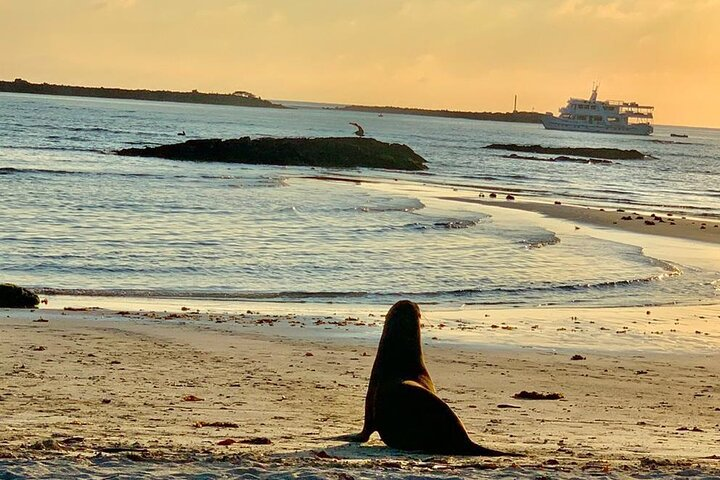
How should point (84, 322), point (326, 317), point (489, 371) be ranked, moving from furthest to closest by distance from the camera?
point (326, 317) → point (84, 322) → point (489, 371)

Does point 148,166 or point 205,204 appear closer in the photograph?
point 205,204

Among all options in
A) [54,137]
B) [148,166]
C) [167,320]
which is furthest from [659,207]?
[54,137]

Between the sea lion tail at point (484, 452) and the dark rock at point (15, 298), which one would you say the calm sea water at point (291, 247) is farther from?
the sea lion tail at point (484, 452)

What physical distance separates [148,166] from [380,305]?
37.1 meters

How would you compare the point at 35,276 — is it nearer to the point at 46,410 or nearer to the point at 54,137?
the point at 46,410

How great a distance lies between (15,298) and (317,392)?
653 centimetres

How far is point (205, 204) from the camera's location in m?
33.9

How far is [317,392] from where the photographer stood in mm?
9836

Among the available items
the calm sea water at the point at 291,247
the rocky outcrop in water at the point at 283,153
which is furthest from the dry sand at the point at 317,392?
the rocky outcrop in water at the point at 283,153

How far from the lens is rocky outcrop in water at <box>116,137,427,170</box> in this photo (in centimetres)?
6147

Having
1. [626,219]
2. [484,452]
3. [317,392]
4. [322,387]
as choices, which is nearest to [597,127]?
[626,219]

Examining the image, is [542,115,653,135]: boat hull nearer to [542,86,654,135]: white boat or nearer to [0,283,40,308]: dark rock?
[542,86,654,135]: white boat

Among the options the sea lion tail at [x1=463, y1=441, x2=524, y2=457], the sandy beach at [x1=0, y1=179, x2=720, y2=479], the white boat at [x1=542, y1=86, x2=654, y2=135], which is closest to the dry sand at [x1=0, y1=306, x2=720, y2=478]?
the sandy beach at [x1=0, y1=179, x2=720, y2=479]

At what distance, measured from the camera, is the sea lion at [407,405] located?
737 centimetres
